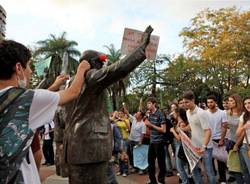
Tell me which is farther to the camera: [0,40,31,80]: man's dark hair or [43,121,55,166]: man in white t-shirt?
[43,121,55,166]: man in white t-shirt

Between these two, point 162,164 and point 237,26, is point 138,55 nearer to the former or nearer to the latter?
point 162,164

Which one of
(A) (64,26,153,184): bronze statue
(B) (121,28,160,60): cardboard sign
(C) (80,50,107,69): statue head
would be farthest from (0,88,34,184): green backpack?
(B) (121,28,160,60): cardboard sign

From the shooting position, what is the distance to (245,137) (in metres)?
6.40

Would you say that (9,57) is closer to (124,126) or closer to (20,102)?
(20,102)

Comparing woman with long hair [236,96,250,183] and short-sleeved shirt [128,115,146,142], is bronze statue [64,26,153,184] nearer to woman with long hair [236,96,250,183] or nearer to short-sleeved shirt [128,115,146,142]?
woman with long hair [236,96,250,183]

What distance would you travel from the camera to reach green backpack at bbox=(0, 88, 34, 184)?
2111 millimetres

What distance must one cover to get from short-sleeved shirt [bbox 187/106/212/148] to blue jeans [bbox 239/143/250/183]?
1.86 ft

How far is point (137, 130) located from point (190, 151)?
343 cm

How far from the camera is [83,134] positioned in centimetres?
388

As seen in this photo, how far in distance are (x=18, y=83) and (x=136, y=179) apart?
7180mm

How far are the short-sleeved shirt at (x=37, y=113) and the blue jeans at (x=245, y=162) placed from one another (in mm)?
4778

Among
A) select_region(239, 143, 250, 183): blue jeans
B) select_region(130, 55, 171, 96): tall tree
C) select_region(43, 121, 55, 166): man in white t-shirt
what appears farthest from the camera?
select_region(130, 55, 171, 96): tall tree

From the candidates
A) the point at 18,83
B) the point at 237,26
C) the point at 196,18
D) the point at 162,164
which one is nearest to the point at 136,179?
the point at 162,164

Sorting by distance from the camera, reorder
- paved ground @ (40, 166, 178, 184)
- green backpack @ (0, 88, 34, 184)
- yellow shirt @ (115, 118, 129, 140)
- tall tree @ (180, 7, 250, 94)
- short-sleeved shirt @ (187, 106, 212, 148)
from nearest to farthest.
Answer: green backpack @ (0, 88, 34, 184) < short-sleeved shirt @ (187, 106, 212, 148) < paved ground @ (40, 166, 178, 184) < yellow shirt @ (115, 118, 129, 140) < tall tree @ (180, 7, 250, 94)
